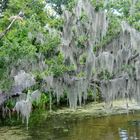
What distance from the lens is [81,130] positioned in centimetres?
1305

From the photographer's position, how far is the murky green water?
11789 mm

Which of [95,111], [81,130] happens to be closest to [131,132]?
[81,130]

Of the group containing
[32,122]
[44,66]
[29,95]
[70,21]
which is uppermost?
[70,21]

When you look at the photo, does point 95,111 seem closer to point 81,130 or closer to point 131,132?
point 81,130

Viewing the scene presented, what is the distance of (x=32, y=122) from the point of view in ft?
49.3

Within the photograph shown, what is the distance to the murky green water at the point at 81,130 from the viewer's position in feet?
38.7

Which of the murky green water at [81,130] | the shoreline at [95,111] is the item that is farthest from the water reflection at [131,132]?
the shoreline at [95,111]

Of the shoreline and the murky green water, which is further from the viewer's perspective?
the shoreline

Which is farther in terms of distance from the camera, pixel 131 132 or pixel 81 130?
pixel 81 130

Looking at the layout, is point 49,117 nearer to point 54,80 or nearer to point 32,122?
point 32,122

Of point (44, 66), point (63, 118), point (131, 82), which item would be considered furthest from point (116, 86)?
point (63, 118)

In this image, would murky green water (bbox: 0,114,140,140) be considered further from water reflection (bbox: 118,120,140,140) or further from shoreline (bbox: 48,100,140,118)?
shoreline (bbox: 48,100,140,118)

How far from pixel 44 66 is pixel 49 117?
5.18 m

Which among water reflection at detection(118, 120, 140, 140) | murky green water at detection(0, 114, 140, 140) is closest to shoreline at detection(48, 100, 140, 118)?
murky green water at detection(0, 114, 140, 140)
